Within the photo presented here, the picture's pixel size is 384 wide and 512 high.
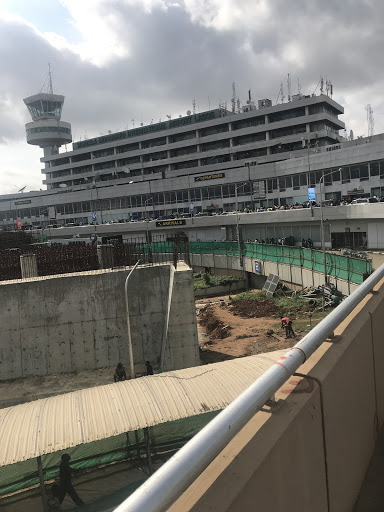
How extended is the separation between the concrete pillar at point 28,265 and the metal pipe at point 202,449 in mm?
19226

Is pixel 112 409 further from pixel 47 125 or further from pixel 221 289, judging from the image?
pixel 47 125

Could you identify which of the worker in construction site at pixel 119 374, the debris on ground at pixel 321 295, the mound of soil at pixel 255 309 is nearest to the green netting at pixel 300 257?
the debris on ground at pixel 321 295

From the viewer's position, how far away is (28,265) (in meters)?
19.6

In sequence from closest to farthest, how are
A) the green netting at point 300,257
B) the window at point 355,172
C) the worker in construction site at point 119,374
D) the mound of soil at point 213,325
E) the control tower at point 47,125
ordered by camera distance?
1. the worker in construction site at point 119,374
2. the green netting at point 300,257
3. the mound of soil at point 213,325
4. the window at point 355,172
5. the control tower at point 47,125

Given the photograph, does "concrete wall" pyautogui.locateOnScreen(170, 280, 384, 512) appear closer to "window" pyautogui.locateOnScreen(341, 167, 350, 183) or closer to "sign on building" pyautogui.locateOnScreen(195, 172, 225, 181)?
"window" pyautogui.locateOnScreen(341, 167, 350, 183)

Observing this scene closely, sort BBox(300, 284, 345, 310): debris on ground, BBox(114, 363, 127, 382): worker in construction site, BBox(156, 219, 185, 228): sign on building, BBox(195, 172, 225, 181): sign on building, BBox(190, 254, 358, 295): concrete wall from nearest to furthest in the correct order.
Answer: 1. BBox(114, 363, 127, 382): worker in construction site
2. BBox(300, 284, 345, 310): debris on ground
3. BBox(190, 254, 358, 295): concrete wall
4. BBox(156, 219, 185, 228): sign on building
5. BBox(195, 172, 225, 181): sign on building

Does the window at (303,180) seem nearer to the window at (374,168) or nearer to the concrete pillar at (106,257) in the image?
the window at (374,168)

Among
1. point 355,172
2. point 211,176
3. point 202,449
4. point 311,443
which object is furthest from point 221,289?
point 211,176

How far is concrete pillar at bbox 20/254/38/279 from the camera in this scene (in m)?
19.5

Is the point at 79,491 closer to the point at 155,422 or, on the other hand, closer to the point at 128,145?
the point at 155,422

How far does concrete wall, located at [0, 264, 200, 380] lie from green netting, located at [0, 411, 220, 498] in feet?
25.5

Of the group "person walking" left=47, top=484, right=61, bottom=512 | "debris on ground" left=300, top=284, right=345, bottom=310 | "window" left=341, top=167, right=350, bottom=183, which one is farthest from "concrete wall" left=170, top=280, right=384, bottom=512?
"window" left=341, top=167, right=350, bottom=183

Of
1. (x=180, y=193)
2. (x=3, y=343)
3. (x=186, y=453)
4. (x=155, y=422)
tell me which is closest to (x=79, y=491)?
(x=155, y=422)

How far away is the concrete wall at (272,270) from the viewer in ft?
88.8
